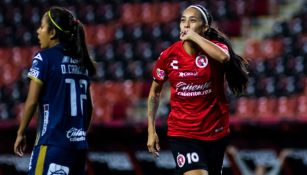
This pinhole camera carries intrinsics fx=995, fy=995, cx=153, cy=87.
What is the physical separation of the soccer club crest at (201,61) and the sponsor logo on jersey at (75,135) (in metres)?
1.09

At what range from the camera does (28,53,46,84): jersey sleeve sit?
7141 millimetres

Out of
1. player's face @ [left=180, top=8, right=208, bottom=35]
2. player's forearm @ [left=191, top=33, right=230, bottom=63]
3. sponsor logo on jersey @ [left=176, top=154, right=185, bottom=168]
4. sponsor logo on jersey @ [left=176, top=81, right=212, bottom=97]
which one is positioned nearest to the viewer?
player's forearm @ [left=191, top=33, right=230, bottom=63]

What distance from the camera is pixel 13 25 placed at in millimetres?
24375

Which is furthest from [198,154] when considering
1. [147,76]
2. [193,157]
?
[147,76]

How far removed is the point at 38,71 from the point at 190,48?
130 cm

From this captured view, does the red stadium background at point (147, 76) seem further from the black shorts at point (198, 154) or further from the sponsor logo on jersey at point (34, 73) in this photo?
the sponsor logo on jersey at point (34, 73)

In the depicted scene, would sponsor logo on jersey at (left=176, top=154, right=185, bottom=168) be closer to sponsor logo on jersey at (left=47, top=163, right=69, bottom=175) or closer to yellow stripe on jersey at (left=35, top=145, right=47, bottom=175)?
sponsor logo on jersey at (left=47, top=163, right=69, bottom=175)

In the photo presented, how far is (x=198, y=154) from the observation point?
7.79 m

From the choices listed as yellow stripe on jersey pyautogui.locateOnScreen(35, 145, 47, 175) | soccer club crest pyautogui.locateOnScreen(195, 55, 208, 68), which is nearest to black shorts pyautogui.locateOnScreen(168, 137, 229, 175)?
soccer club crest pyautogui.locateOnScreen(195, 55, 208, 68)

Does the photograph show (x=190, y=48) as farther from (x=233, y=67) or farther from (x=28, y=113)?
(x=28, y=113)

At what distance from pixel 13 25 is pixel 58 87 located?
17448 millimetres

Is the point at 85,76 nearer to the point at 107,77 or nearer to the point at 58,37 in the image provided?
the point at 58,37

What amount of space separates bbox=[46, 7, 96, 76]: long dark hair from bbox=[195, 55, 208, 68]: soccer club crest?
2.78 ft

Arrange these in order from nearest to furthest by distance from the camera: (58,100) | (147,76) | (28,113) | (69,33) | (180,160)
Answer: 1. (28,113)
2. (58,100)
3. (69,33)
4. (180,160)
5. (147,76)
